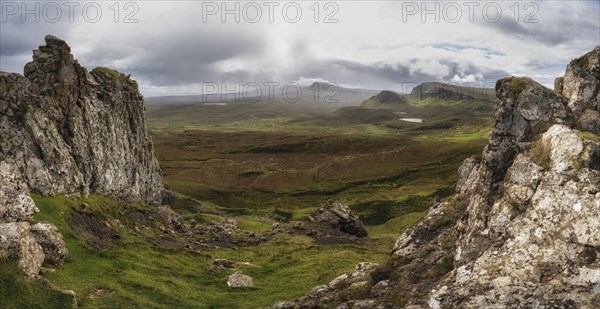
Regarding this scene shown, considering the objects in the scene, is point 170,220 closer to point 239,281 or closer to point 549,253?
point 239,281

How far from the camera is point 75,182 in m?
71.0

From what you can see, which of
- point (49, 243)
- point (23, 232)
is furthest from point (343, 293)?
point (49, 243)

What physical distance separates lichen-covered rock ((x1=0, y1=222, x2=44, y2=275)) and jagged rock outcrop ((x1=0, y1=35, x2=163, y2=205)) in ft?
67.3

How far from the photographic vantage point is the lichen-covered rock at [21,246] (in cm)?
4072

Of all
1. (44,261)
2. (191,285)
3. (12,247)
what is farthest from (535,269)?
(44,261)

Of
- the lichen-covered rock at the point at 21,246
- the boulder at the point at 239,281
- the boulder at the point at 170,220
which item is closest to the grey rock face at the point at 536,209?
the boulder at the point at 239,281

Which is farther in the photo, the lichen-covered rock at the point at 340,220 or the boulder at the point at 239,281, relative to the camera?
the lichen-covered rock at the point at 340,220

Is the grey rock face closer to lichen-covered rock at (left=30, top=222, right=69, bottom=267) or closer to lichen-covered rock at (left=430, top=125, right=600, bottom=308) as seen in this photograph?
lichen-covered rock at (left=430, top=125, right=600, bottom=308)

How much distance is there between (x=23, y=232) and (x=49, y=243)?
552 cm

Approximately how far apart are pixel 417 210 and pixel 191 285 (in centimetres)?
7963

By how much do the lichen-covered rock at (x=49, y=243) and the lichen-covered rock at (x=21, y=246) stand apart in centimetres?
260

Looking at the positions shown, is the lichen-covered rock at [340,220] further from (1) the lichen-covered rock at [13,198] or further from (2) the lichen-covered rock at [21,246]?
(2) the lichen-covered rock at [21,246]

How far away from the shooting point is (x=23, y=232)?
142 ft

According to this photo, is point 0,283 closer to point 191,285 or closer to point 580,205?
point 191,285
